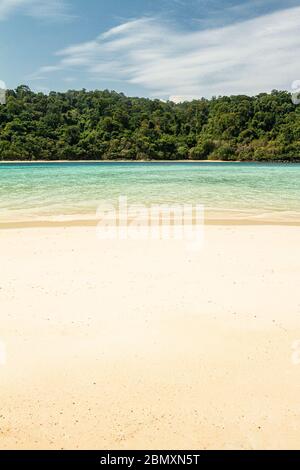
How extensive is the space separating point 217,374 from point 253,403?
0.44 m

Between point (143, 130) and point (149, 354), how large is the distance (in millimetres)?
92939

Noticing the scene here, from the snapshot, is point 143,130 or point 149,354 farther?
point 143,130

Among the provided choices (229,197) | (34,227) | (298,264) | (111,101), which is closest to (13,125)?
(111,101)

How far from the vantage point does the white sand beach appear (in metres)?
2.96

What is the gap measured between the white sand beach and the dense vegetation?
256ft

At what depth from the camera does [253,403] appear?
3.21 m

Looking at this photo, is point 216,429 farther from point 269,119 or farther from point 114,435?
point 269,119

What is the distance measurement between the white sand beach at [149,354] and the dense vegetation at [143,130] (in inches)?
3077

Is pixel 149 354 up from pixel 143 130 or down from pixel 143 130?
down

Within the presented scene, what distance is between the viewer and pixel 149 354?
391 cm

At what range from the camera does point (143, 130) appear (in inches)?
3693

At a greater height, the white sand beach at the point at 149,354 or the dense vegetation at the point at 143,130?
the dense vegetation at the point at 143,130

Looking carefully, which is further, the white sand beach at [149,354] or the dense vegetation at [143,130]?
the dense vegetation at [143,130]

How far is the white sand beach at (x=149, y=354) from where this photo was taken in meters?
2.96
